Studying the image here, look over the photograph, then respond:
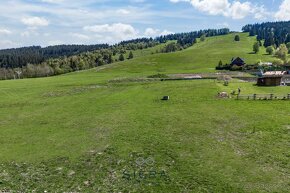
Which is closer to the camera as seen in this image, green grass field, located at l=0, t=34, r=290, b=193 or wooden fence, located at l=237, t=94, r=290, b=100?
green grass field, located at l=0, t=34, r=290, b=193

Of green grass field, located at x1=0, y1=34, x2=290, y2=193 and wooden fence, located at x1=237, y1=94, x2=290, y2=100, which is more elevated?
wooden fence, located at x1=237, y1=94, x2=290, y2=100

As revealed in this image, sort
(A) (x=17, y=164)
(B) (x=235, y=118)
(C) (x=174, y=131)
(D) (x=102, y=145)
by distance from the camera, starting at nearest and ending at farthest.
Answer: (A) (x=17, y=164), (D) (x=102, y=145), (C) (x=174, y=131), (B) (x=235, y=118)

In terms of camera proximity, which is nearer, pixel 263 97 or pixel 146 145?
pixel 146 145

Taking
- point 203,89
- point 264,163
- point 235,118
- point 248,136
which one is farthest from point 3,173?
point 203,89

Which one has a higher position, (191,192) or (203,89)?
(203,89)

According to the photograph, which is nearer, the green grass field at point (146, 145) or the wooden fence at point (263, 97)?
the green grass field at point (146, 145)

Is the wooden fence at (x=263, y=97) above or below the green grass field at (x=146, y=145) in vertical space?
above

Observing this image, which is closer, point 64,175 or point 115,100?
point 64,175

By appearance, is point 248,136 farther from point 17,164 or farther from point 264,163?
point 17,164
